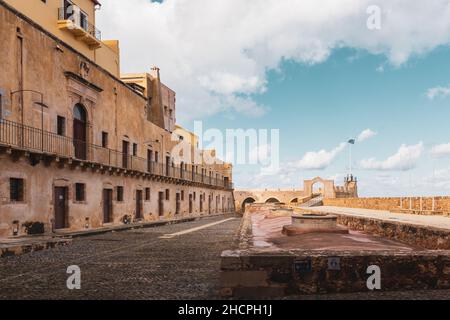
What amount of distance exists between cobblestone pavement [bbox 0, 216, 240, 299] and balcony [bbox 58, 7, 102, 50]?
1452 cm

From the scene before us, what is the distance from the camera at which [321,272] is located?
16.6ft

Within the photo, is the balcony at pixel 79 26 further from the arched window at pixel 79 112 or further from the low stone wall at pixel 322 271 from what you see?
the low stone wall at pixel 322 271

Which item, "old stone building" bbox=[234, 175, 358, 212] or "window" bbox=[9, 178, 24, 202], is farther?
"old stone building" bbox=[234, 175, 358, 212]

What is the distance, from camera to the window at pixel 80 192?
19172 mm

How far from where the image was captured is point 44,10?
816 inches

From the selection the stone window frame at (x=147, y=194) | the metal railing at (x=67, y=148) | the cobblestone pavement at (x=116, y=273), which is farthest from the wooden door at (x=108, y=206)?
the cobblestone pavement at (x=116, y=273)

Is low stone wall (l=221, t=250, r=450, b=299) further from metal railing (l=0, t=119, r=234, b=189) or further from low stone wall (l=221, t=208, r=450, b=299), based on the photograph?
metal railing (l=0, t=119, r=234, b=189)

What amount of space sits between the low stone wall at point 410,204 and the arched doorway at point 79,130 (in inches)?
647

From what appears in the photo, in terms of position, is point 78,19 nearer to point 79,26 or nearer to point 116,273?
point 79,26

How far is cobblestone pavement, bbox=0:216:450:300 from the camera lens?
574 centimetres

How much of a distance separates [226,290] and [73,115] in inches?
645

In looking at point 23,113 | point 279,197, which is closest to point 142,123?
point 23,113

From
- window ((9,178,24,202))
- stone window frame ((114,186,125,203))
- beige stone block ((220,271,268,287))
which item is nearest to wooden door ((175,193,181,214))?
stone window frame ((114,186,125,203))
